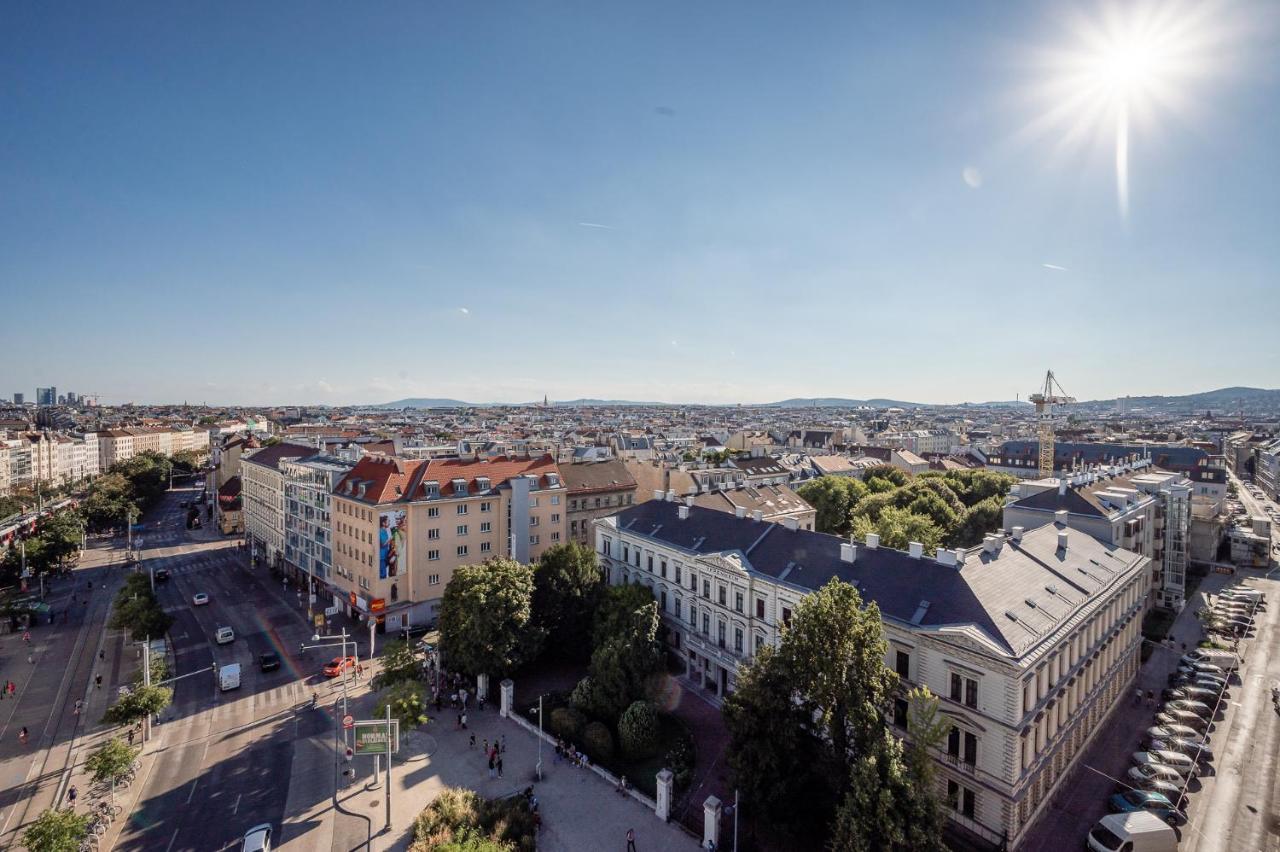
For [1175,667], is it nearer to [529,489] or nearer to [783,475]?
[783,475]

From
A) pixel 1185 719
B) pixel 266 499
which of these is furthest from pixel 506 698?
pixel 266 499

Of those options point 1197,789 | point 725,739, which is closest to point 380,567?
point 725,739

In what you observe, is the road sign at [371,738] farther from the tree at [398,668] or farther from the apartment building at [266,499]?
Answer: the apartment building at [266,499]

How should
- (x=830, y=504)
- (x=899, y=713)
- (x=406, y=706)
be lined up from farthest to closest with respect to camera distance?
(x=830, y=504) < (x=406, y=706) < (x=899, y=713)

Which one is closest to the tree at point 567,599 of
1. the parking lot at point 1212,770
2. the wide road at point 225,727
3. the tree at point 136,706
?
the wide road at point 225,727

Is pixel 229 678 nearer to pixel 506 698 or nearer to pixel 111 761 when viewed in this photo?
pixel 111 761

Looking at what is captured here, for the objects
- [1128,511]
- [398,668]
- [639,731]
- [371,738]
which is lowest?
[639,731]

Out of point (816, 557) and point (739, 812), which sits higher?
point (816, 557)
